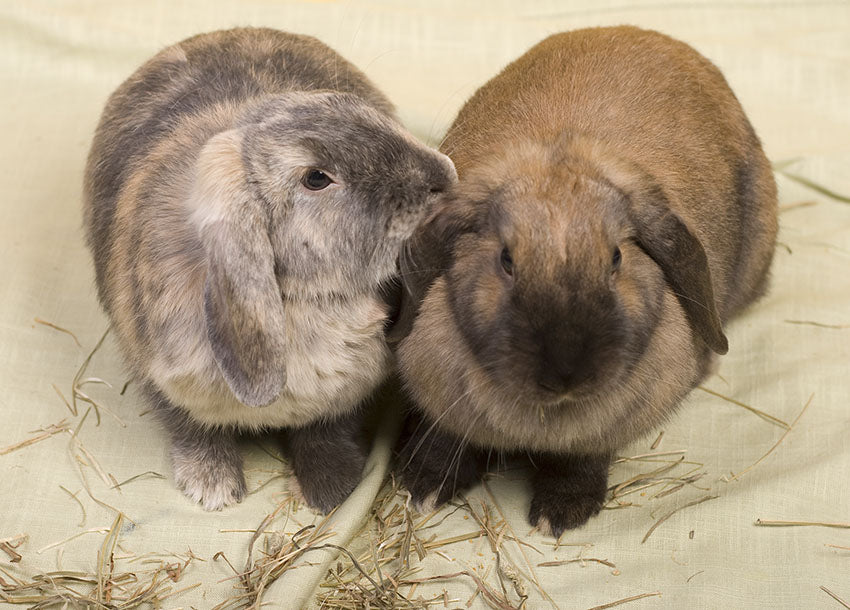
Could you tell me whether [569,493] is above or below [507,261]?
below

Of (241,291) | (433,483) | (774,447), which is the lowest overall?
(774,447)

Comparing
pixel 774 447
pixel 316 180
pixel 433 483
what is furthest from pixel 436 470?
pixel 774 447

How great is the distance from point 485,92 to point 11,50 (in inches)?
118

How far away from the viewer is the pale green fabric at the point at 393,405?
136 inches

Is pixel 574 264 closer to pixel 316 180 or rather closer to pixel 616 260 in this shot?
pixel 616 260

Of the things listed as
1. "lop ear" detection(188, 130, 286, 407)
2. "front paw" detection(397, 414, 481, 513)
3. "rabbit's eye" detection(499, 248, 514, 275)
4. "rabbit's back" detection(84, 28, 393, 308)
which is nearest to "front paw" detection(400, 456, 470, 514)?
"front paw" detection(397, 414, 481, 513)

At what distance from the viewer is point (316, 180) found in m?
3.20

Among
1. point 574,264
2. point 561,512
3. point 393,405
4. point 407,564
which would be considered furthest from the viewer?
point 393,405

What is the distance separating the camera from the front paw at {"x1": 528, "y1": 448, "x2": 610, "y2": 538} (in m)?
3.55

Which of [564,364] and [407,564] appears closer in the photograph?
[564,364]

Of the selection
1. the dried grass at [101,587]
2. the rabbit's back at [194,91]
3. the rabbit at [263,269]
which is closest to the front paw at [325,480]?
the rabbit at [263,269]

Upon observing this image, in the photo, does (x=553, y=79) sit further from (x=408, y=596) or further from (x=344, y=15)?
(x=344, y=15)

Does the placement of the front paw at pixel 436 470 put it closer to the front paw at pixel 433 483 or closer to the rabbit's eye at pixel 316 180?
the front paw at pixel 433 483

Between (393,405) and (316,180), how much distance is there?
1106 mm
